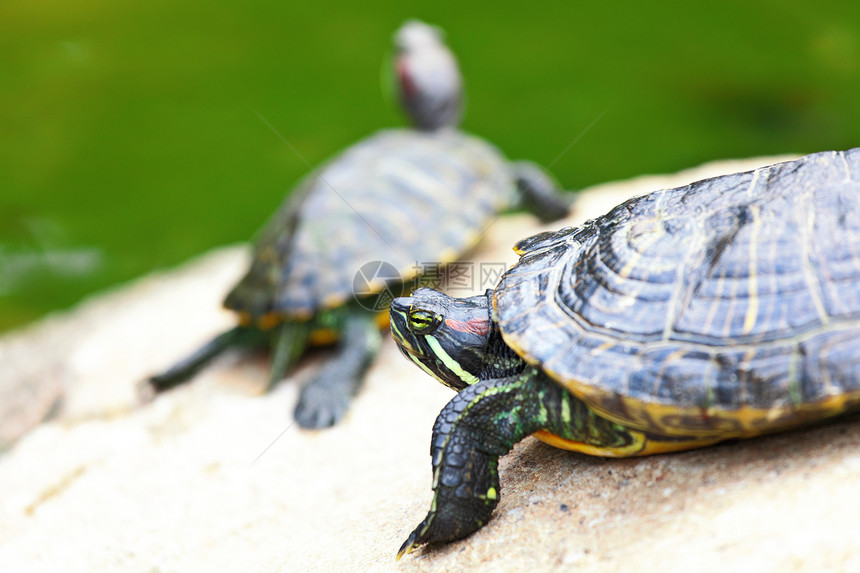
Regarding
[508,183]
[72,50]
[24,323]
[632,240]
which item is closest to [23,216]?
[24,323]

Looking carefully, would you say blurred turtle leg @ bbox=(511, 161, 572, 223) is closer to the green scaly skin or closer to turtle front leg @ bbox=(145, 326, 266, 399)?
turtle front leg @ bbox=(145, 326, 266, 399)

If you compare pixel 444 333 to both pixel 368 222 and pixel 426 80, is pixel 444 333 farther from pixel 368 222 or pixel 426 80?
pixel 426 80

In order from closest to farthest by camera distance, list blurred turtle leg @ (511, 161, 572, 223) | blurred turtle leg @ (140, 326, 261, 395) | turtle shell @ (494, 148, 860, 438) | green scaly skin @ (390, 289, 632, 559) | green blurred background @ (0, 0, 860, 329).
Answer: turtle shell @ (494, 148, 860, 438) < green scaly skin @ (390, 289, 632, 559) < blurred turtle leg @ (140, 326, 261, 395) < blurred turtle leg @ (511, 161, 572, 223) < green blurred background @ (0, 0, 860, 329)

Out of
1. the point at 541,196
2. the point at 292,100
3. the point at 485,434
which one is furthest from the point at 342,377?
the point at 292,100

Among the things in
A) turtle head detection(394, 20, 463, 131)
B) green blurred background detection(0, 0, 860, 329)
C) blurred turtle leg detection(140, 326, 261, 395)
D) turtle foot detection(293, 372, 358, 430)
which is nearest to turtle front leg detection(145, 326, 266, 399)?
blurred turtle leg detection(140, 326, 261, 395)

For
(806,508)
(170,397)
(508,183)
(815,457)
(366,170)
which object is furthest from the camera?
(508,183)

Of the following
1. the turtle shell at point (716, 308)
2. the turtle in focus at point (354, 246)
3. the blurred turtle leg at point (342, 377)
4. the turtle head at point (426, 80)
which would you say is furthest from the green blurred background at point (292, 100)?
the turtle shell at point (716, 308)

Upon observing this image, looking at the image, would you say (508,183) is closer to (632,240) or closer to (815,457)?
(632,240)
